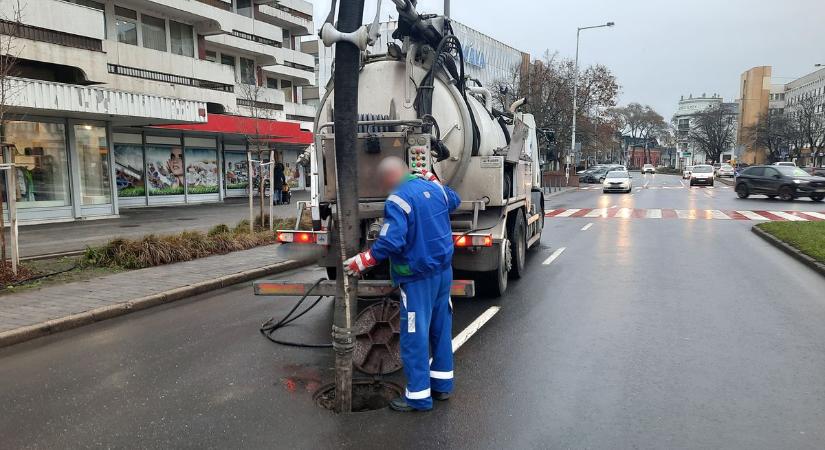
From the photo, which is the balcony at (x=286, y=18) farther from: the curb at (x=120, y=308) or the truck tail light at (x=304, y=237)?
the truck tail light at (x=304, y=237)

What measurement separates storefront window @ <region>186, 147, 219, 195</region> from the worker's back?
2308 cm

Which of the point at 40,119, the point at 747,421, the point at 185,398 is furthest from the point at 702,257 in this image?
the point at 40,119

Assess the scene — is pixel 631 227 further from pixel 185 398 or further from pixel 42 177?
pixel 42 177

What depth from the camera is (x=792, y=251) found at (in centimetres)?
1082

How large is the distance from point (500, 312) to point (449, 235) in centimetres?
297

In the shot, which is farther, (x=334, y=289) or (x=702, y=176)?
(x=702, y=176)

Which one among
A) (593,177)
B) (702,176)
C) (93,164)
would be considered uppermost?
(93,164)

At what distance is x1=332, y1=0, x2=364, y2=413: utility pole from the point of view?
3879mm

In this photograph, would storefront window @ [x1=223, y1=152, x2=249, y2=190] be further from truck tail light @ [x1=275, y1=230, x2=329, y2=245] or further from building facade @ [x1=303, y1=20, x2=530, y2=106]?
building facade @ [x1=303, y1=20, x2=530, y2=106]

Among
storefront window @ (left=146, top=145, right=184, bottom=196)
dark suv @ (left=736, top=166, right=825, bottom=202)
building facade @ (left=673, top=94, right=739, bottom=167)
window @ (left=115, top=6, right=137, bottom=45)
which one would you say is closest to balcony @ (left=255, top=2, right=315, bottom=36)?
window @ (left=115, top=6, right=137, bottom=45)

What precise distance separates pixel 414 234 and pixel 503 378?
1640mm

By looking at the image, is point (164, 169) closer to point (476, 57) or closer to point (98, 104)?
point (98, 104)

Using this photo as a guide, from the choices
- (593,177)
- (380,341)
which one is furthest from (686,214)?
(593,177)

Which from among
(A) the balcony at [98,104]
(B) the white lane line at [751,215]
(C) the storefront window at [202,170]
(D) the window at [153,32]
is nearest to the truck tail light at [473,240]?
(A) the balcony at [98,104]
